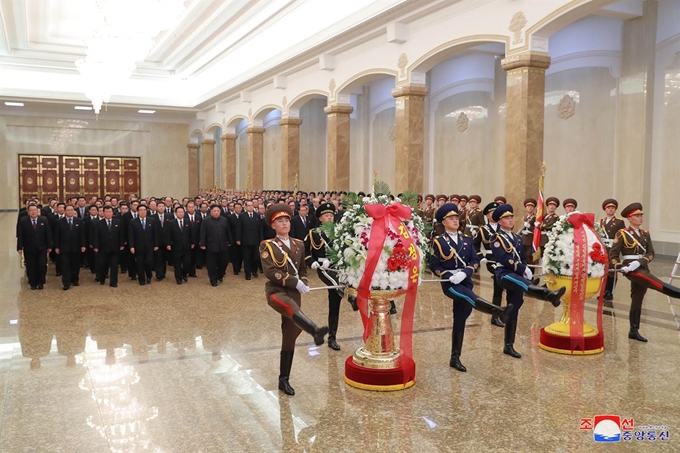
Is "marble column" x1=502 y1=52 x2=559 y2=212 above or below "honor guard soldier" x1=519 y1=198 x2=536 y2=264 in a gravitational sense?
above

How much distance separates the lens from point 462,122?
62.7 feet

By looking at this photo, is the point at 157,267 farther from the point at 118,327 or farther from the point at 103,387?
the point at 103,387

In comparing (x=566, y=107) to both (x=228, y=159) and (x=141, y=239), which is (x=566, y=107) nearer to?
(x=141, y=239)

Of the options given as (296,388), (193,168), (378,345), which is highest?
(193,168)

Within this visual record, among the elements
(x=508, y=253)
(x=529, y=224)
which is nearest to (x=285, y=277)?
(x=508, y=253)

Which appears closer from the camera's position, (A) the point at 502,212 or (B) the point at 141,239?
(A) the point at 502,212

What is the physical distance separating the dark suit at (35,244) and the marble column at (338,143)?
9424 millimetres

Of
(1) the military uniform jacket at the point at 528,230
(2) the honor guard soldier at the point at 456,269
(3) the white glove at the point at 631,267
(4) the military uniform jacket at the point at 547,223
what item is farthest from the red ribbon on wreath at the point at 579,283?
(1) the military uniform jacket at the point at 528,230

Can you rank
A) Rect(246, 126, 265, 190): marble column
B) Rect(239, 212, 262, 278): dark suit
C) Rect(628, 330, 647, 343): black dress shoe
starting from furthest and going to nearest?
Rect(246, 126, 265, 190): marble column
Rect(239, 212, 262, 278): dark suit
Rect(628, 330, 647, 343): black dress shoe

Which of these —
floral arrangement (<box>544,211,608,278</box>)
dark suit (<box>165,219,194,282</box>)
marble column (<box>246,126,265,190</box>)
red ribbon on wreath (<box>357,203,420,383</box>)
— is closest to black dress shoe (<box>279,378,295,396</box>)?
red ribbon on wreath (<box>357,203,420,383</box>)

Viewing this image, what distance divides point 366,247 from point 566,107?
39.2ft

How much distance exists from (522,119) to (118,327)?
8390 mm

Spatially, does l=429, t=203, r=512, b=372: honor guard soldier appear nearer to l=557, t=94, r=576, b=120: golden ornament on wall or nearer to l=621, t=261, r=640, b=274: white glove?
l=621, t=261, r=640, b=274: white glove

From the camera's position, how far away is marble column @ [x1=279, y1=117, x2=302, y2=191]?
69.6 ft
